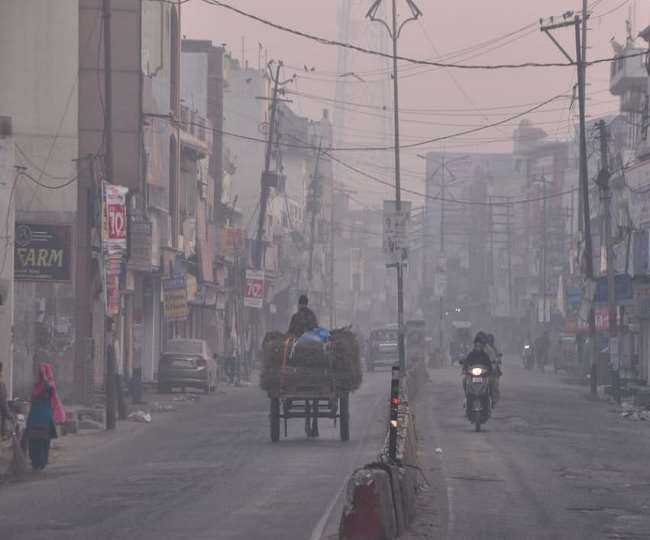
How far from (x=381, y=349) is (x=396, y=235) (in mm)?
27346

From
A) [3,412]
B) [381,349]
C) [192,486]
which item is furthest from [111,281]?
[381,349]

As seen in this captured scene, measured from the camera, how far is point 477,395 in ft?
99.8

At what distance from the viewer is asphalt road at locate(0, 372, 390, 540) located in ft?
48.4

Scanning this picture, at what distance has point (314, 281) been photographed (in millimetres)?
128000

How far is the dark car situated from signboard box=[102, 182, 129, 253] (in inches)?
1768

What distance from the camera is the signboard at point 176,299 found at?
52.4 meters

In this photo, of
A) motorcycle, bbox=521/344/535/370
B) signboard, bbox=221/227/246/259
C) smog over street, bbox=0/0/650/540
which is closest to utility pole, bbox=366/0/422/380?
smog over street, bbox=0/0/650/540

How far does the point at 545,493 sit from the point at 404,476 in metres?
4.17

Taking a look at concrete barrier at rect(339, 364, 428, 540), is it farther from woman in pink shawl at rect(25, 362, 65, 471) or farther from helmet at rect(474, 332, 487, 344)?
helmet at rect(474, 332, 487, 344)

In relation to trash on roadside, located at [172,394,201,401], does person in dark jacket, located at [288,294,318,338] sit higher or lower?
higher

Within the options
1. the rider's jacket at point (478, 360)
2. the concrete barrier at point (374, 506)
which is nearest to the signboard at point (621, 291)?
the rider's jacket at point (478, 360)

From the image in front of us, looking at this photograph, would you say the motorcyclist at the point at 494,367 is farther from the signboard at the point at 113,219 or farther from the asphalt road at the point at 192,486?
the signboard at the point at 113,219

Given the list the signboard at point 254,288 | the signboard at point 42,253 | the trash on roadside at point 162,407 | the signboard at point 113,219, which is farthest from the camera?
the signboard at point 254,288

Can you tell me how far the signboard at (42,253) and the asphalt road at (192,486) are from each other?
8.67m
